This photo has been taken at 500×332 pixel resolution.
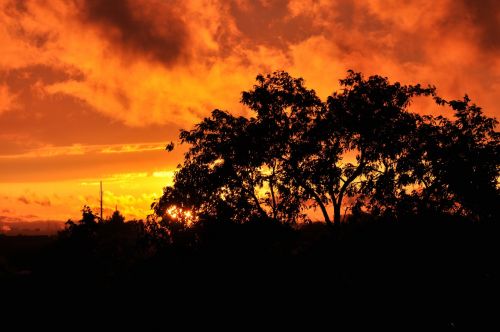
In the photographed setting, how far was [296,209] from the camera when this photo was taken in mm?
30359

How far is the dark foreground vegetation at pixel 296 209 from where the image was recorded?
24.6 m

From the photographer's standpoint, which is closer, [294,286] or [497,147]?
[294,286]

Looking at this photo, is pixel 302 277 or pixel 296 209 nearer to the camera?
pixel 302 277

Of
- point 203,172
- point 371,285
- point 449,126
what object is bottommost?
point 371,285

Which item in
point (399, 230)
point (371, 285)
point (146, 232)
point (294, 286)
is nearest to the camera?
point (371, 285)

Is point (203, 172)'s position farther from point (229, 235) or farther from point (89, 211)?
point (89, 211)

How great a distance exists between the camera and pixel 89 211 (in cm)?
3164

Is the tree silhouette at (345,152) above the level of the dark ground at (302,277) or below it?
above

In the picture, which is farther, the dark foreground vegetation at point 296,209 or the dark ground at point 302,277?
the dark foreground vegetation at point 296,209

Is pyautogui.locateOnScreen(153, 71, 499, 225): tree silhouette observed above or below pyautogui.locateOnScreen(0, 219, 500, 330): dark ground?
above

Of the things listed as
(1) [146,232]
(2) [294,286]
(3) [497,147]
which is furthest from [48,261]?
(3) [497,147]

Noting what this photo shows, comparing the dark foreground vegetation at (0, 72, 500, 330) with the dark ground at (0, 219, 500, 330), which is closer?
the dark ground at (0, 219, 500, 330)

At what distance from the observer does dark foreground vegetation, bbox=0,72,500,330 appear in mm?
24594

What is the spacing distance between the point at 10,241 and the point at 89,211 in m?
65.9
